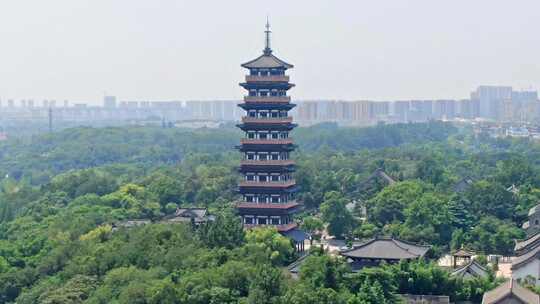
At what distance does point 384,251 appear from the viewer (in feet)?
116

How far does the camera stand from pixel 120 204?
51156 millimetres

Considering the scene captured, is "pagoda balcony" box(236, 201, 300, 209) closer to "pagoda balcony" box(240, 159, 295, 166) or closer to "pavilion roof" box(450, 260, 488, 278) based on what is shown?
"pagoda balcony" box(240, 159, 295, 166)

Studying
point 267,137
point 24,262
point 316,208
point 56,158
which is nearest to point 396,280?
point 267,137

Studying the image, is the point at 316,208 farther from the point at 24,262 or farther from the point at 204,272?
the point at 204,272

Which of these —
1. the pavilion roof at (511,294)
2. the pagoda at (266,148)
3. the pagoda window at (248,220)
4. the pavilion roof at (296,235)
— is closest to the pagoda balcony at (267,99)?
the pagoda at (266,148)

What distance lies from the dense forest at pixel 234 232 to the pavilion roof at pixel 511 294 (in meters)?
1.69

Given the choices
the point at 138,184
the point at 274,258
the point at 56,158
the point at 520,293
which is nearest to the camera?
the point at 520,293

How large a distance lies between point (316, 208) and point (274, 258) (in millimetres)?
16773

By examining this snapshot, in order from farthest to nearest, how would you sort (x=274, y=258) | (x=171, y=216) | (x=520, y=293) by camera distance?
1. (x=171, y=216)
2. (x=274, y=258)
3. (x=520, y=293)

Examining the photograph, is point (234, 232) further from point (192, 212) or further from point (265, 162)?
point (192, 212)

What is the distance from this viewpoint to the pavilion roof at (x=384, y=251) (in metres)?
35.0

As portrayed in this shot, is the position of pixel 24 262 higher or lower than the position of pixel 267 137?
lower

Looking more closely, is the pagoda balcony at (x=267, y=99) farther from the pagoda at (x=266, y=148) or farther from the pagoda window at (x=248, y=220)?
the pagoda window at (x=248, y=220)

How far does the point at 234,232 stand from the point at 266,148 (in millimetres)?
7178
